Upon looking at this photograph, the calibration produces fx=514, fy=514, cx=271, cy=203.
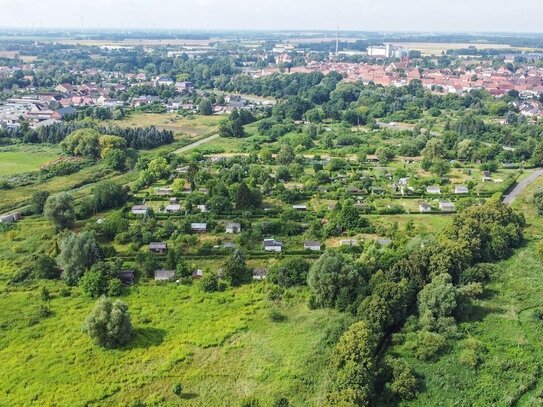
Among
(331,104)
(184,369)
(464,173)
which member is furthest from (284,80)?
(184,369)

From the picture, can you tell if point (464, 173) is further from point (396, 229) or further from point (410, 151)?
point (396, 229)

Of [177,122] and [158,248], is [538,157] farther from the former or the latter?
[177,122]

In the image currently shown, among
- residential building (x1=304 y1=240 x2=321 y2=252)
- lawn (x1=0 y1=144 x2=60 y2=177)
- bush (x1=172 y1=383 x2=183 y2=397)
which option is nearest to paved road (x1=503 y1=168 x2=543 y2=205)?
residential building (x1=304 y1=240 x2=321 y2=252)

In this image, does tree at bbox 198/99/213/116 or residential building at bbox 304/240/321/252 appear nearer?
residential building at bbox 304/240/321/252

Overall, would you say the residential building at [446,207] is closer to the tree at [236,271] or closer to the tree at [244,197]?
the tree at [244,197]

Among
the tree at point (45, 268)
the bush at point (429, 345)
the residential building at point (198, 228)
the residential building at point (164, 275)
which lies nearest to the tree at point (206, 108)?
the residential building at point (198, 228)

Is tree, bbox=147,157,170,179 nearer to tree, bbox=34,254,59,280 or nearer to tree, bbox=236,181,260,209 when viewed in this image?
tree, bbox=236,181,260,209
